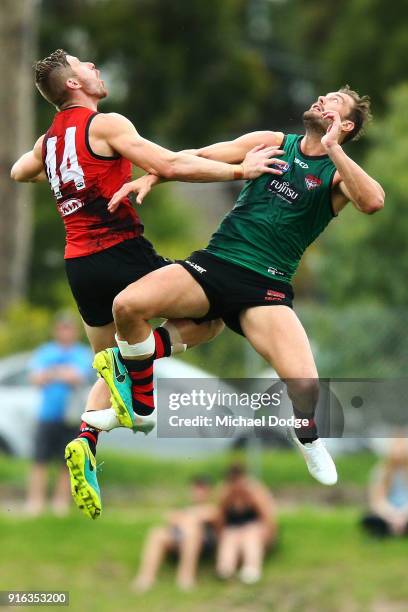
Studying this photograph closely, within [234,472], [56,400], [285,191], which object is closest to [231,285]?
[285,191]

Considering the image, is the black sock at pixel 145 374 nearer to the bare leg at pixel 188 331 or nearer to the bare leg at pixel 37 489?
the bare leg at pixel 188 331

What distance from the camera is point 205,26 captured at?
75.4 feet

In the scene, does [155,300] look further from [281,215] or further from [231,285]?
[281,215]

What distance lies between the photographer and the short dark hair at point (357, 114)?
266 inches

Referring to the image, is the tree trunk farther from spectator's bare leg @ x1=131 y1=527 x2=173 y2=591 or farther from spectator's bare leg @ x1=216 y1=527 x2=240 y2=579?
spectator's bare leg @ x1=216 y1=527 x2=240 y2=579

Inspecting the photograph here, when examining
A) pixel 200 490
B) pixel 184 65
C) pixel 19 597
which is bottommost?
pixel 19 597

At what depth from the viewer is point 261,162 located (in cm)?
670

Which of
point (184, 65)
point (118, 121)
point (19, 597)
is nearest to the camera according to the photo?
point (118, 121)

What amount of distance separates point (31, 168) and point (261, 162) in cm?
130

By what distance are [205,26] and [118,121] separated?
55.5 ft

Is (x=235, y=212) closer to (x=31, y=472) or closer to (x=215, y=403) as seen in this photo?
(x=215, y=403)

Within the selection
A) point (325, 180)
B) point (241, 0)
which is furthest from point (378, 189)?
point (241, 0)

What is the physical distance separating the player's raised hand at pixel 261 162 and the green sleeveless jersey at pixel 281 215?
50 millimetres

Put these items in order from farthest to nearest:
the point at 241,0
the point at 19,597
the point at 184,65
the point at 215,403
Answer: the point at 241,0 → the point at 184,65 → the point at 19,597 → the point at 215,403
